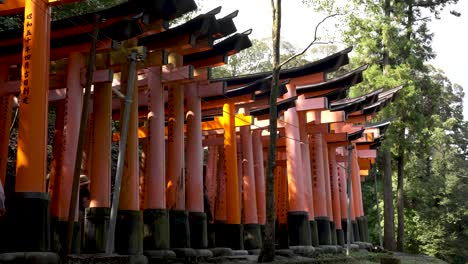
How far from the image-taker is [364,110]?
73.3 ft

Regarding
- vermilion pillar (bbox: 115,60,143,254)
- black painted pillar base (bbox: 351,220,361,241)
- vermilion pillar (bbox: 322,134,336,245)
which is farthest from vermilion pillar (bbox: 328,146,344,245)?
vermilion pillar (bbox: 115,60,143,254)

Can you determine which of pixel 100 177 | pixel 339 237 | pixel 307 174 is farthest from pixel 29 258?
pixel 339 237

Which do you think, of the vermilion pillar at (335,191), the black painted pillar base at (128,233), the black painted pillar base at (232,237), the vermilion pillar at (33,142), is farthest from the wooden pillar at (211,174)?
the vermilion pillar at (33,142)

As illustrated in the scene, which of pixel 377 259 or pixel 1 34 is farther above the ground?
pixel 1 34

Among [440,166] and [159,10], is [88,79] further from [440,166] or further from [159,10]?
[440,166]

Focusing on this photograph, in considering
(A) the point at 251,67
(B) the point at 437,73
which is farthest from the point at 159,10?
(B) the point at 437,73

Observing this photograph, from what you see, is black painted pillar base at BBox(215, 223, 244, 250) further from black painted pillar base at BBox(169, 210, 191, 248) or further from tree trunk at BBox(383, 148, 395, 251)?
tree trunk at BBox(383, 148, 395, 251)

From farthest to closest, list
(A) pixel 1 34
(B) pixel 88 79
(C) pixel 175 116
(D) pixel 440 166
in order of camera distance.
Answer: (D) pixel 440 166 < (C) pixel 175 116 < (A) pixel 1 34 < (B) pixel 88 79

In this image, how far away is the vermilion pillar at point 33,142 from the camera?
954 cm

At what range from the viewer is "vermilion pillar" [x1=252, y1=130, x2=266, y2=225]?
19500mm

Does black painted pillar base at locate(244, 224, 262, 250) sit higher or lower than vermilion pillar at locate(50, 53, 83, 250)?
lower

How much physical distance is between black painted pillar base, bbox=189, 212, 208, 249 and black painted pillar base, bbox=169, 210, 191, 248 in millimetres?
472

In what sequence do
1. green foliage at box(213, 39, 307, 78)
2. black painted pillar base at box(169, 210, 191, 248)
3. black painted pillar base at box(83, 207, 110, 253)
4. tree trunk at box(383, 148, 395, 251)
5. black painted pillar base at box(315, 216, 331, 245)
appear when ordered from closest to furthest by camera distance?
black painted pillar base at box(83, 207, 110, 253), black painted pillar base at box(169, 210, 191, 248), black painted pillar base at box(315, 216, 331, 245), tree trunk at box(383, 148, 395, 251), green foliage at box(213, 39, 307, 78)

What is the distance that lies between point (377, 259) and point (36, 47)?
14.2 m
